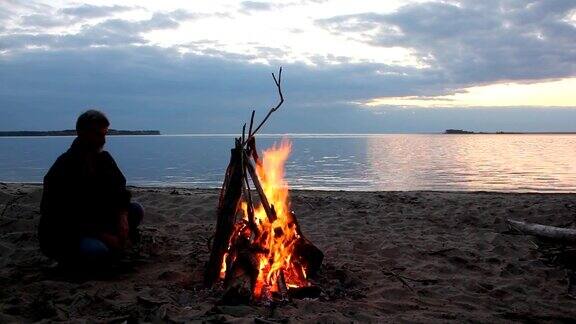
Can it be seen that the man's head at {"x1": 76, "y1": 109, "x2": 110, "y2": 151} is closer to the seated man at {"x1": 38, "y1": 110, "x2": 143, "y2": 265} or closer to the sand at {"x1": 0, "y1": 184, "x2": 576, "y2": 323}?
the seated man at {"x1": 38, "y1": 110, "x2": 143, "y2": 265}

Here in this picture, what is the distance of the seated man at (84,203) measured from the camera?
5.27 metres

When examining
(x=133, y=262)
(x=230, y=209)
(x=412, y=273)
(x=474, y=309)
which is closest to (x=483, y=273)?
(x=412, y=273)

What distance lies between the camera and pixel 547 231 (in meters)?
7.74

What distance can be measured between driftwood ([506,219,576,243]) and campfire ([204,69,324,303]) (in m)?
4.34

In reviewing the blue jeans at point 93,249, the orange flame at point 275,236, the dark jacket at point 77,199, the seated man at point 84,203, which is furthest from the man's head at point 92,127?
the orange flame at point 275,236

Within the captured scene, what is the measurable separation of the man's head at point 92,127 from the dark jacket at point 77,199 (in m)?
0.12

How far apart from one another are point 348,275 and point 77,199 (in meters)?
3.38

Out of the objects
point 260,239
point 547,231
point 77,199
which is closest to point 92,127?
point 77,199

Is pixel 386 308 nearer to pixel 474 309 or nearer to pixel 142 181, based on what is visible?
pixel 474 309

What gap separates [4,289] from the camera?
5012mm

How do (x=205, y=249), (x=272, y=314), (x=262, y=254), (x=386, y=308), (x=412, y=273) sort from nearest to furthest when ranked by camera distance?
(x=272, y=314) → (x=386, y=308) → (x=262, y=254) → (x=412, y=273) → (x=205, y=249)

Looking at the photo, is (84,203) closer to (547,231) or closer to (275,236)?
(275,236)

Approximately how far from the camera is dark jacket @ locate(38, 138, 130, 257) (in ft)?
17.3

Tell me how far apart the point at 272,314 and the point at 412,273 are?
8.01 ft
